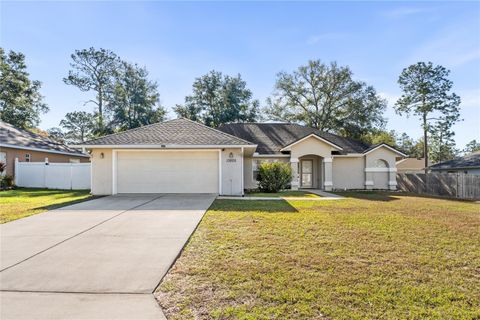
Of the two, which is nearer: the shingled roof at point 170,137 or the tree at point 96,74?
the shingled roof at point 170,137

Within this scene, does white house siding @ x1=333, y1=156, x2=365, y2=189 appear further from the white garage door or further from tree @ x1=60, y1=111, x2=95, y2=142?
tree @ x1=60, y1=111, x2=95, y2=142

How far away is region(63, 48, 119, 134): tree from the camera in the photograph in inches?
1235

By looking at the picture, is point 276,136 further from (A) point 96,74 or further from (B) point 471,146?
(B) point 471,146

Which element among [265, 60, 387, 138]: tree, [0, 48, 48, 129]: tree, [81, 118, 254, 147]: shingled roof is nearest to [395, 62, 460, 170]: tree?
[265, 60, 387, 138]: tree

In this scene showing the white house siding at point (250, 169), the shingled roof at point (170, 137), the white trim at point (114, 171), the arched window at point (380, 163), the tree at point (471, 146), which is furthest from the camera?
the tree at point (471, 146)

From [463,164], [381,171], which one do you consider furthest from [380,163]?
[463,164]

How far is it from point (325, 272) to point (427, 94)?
100ft

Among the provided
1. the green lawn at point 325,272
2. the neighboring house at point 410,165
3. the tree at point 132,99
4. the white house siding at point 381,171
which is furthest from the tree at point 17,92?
the neighboring house at point 410,165

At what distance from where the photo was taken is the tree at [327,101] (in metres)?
30.7

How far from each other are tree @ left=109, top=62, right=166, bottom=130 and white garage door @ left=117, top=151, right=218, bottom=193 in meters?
20.9

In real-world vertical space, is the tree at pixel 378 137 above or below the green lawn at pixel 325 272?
above

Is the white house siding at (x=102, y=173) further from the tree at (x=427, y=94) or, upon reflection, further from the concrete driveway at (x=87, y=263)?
the tree at (x=427, y=94)

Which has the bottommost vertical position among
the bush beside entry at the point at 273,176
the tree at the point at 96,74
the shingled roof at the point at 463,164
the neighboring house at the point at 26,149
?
the bush beside entry at the point at 273,176

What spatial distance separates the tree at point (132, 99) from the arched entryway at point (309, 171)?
21759 millimetres
